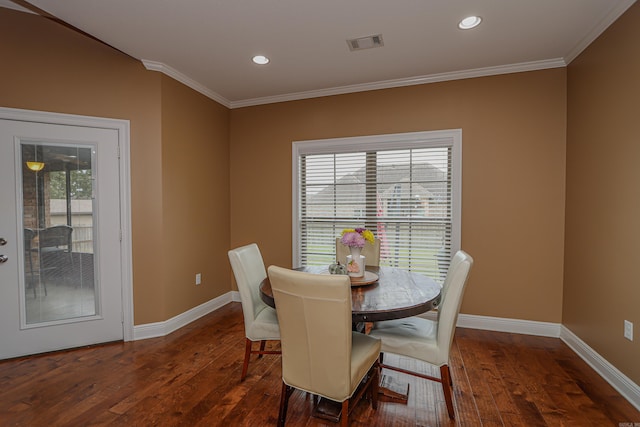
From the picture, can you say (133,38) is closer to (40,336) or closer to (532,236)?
(40,336)

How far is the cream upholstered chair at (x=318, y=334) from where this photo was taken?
4.75 ft

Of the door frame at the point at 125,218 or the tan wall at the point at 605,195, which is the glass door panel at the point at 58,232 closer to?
the door frame at the point at 125,218

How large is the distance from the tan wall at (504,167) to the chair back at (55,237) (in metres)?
3.03

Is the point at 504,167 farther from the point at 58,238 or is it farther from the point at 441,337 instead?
the point at 58,238

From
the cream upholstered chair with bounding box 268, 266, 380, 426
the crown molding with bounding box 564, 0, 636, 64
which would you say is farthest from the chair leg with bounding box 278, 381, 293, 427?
the crown molding with bounding box 564, 0, 636, 64

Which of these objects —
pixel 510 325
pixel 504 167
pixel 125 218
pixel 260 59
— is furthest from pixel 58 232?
pixel 510 325

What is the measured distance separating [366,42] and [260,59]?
3.37 ft

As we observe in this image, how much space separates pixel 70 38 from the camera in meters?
2.71

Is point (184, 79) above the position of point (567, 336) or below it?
above

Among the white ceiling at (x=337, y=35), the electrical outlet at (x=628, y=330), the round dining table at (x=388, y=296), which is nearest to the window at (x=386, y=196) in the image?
the white ceiling at (x=337, y=35)

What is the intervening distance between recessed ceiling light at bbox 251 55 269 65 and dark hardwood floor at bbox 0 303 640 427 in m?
2.75

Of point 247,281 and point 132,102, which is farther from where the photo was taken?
point 132,102

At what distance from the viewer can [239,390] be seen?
2168mm

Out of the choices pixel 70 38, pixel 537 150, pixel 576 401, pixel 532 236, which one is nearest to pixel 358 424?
pixel 576 401
